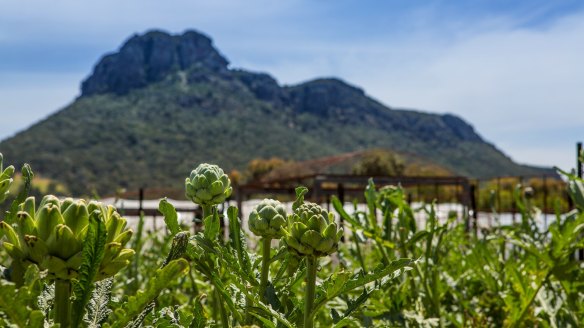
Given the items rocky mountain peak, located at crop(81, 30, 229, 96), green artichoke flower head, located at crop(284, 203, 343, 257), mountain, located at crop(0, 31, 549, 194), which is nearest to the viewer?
green artichoke flower head, located at crop(284, 203, 343, 257)

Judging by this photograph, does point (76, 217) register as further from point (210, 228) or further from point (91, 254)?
point (210, 228)

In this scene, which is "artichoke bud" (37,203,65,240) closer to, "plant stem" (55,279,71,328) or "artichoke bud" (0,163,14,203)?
"plant stem" (55,279,71,328)

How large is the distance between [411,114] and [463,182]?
55878mm

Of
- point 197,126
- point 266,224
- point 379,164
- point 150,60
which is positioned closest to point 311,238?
point 266,224

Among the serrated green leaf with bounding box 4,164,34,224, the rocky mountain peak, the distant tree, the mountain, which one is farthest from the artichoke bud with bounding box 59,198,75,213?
the rocky mountain peak

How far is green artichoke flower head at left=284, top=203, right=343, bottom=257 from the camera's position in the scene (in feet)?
1.56

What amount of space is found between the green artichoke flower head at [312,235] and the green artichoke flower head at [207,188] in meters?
0.19

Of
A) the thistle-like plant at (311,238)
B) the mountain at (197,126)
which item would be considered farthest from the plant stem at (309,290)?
the mountain at (197,126)

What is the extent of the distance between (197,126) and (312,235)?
42.7 meters

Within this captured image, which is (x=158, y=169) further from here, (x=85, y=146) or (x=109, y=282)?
(x=109, y=282)

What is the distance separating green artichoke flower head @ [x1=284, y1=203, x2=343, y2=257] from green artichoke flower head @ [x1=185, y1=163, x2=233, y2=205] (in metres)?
0.19

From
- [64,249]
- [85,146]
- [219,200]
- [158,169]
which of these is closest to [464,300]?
[219,200]

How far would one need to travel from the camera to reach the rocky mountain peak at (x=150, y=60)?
54.8 metres

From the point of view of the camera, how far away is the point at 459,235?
1.80 m
